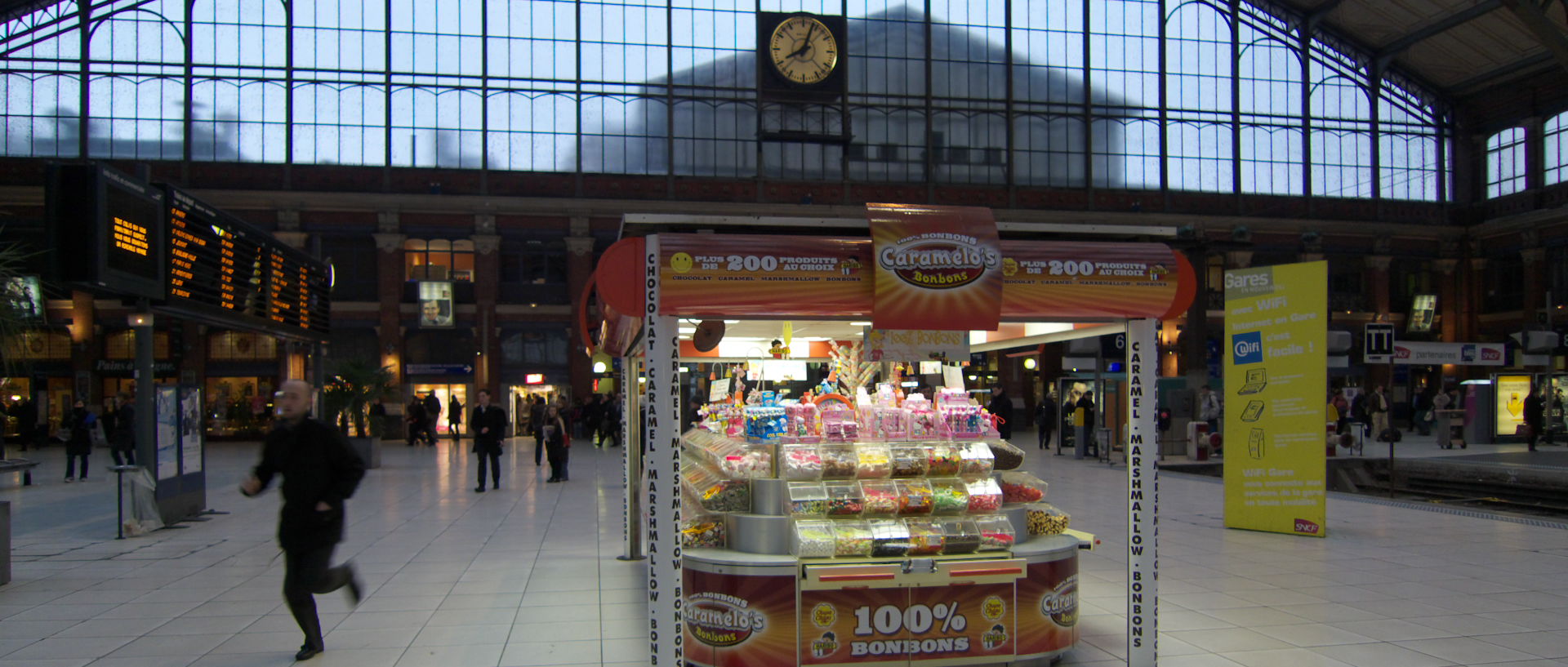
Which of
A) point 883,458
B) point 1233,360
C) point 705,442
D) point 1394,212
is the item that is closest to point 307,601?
point 705,442

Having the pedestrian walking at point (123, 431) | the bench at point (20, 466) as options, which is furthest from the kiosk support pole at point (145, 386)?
the pedestrian walking at point (123, 431)

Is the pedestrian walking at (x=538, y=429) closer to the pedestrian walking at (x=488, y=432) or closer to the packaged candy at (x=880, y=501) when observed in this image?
the pedestrian walking at (x=488, y=432)

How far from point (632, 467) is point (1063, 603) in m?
4.59

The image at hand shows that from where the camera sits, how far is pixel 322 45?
32688 millimetres

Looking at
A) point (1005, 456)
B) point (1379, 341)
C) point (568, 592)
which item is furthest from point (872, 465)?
point (1379, 341)

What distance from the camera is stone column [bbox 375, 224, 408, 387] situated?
33.5 metres

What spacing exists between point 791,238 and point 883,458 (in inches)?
56.9

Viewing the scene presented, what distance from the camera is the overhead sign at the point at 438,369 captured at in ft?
112

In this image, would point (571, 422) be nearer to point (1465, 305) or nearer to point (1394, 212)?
point (1394, 212)

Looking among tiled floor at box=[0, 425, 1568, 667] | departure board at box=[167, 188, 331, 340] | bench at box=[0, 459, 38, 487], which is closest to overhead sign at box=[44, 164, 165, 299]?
departure board at box=[167, 188, 331, 340]

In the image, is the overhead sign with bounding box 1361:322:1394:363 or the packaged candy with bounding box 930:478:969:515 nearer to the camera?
the packaged candy with bounding box 930:478:969:515

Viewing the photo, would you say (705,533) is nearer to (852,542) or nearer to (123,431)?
(852,542)

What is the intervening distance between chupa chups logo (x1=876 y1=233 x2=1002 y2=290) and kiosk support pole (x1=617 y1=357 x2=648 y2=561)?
4354 mm

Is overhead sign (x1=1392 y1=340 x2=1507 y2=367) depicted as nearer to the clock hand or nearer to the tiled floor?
the tiled floor
